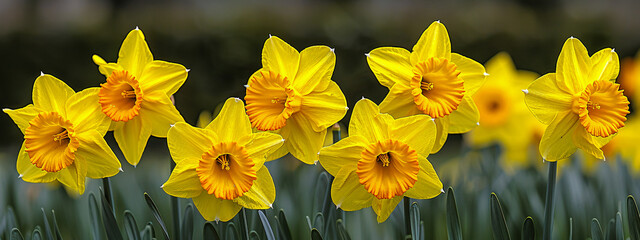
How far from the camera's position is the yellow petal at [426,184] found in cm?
120

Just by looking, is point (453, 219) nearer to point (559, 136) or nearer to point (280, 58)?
point (559, 136)

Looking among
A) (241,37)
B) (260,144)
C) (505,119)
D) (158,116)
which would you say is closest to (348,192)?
(260,144)

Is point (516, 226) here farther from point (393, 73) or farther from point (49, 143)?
point (49, 143)

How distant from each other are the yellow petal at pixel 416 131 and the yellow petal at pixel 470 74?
13cm

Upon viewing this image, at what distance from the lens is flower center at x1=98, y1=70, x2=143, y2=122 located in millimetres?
1202

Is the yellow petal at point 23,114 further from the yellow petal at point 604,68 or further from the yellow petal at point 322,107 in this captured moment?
the yellow petal at point 604,68

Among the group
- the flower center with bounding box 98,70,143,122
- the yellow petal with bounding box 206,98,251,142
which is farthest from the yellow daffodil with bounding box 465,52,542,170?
the flower center with bounding box 98,70,143,122

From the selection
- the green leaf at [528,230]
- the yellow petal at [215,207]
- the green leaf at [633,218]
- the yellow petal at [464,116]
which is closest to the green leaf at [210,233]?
the yellow petal at [215,207]

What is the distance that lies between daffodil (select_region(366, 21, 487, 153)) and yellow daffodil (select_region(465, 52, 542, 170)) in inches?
45.5

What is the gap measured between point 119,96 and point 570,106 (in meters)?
0.87

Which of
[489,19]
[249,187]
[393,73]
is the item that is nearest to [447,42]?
[393,73]

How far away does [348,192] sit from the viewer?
1.20 meters

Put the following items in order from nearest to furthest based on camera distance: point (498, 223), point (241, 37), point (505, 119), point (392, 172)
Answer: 1. point (392, 172)
2. point (498, 223)
3. point (505, 119)
4. point (241, 37)

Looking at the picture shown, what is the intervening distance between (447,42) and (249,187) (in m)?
0.48
